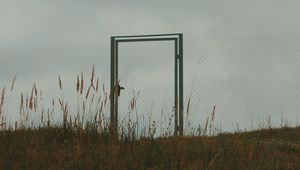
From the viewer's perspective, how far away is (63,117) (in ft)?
17.2

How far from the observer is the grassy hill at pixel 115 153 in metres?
3.94

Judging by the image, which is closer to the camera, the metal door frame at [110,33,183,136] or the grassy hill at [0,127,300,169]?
the grassy hill at [0,127,300,169]

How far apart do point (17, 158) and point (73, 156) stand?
1.77ft

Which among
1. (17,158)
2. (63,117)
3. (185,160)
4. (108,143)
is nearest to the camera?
(185,160)

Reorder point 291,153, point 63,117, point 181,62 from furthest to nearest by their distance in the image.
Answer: point 181,62 → point 291,153 → point 63,117

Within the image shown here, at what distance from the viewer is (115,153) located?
403cm

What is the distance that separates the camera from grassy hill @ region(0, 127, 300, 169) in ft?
12.9

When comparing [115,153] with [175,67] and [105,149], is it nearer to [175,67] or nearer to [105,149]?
[105,149]

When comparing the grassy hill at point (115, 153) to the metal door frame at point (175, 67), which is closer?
the grassy hill at point (115, 153)

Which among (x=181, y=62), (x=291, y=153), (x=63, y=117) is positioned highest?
(x=181, y=62)

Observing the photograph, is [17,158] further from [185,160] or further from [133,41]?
[133,41]

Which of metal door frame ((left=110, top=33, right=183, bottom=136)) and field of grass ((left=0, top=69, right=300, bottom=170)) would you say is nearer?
field of grass ((left=0, top=69, right=300, bottom=170))

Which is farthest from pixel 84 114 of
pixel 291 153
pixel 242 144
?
pixel 291 153

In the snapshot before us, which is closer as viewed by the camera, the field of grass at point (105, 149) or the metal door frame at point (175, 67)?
the field of grass at point (105, 149)
